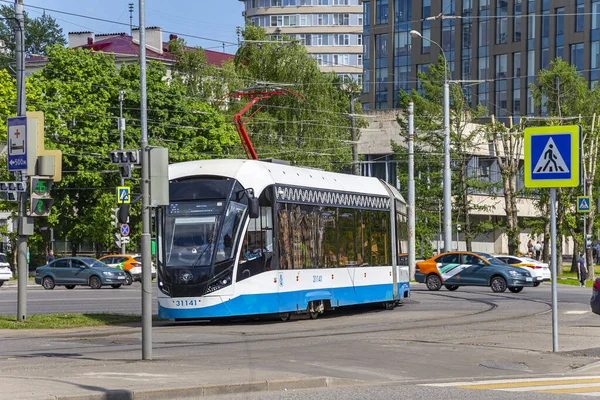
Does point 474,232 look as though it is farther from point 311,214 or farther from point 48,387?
point 48,387

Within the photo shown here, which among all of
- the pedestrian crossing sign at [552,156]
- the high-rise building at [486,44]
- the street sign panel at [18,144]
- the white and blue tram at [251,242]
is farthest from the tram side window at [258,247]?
the high-rise building at [486,44]

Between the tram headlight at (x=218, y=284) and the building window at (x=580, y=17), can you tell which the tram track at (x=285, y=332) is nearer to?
the tram headlight at (x=218, y=284)

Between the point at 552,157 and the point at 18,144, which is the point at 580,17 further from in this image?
the point at 552,157

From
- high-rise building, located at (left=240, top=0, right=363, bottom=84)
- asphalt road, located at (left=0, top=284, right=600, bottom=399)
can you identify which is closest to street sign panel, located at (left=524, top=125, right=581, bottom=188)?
asphalt road, located at (left=0, top=284, right=600, bottom=399)

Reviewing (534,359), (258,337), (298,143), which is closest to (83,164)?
(298,143)

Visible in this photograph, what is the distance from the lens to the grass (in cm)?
2208

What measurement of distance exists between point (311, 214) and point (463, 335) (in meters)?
5.75

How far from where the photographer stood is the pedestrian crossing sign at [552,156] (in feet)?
50.8

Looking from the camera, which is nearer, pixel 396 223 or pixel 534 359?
pixel 534 359

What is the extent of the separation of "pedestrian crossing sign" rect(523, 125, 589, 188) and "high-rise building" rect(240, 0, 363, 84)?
114668 mm

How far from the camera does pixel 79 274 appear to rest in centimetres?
4684

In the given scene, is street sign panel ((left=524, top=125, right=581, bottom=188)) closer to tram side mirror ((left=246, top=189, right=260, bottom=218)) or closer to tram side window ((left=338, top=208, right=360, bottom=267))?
tram side mirror ((left=246, top=189, right=260, bottom=218))

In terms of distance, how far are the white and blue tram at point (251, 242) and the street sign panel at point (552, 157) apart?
6841 millimetres

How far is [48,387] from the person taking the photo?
1101 cm
